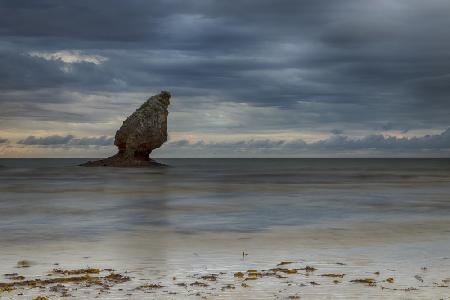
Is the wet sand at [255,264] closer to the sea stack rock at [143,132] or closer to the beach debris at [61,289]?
the beach debris at [61,289]

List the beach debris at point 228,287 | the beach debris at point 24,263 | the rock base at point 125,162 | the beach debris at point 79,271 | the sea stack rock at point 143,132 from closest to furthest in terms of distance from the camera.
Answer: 1. the beach debris at point 228,287
2. the beach debris at point 79,271
3. the beach debris at point 24,263
4. the sea stack rock at point 143,132
5. the rock base at point 125,162

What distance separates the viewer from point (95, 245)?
17438 millimetres

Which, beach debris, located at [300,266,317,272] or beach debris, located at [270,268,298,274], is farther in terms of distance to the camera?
beach debris, located at [300,266,317,272]

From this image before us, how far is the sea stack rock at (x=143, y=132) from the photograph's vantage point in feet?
327

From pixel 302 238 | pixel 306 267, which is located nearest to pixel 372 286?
pixel 306 267

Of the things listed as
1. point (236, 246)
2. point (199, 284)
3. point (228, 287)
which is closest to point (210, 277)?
point (199, 284)

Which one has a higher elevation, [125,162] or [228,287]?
[228,287]

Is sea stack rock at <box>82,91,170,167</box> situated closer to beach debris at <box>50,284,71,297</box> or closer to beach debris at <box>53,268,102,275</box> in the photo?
beach debris at <box>53,268,102,275</box>

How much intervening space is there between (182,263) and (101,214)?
49.5 feet

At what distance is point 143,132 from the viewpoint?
99250mm

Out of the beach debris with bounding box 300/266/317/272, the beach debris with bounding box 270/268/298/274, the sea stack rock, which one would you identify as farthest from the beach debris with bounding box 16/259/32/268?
the sea stack rock

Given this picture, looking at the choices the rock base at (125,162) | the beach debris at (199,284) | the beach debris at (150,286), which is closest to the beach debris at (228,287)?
the beach debris at (199,284)

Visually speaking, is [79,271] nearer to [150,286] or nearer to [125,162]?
[150,286]

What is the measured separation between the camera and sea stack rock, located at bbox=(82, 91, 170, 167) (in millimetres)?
99562
